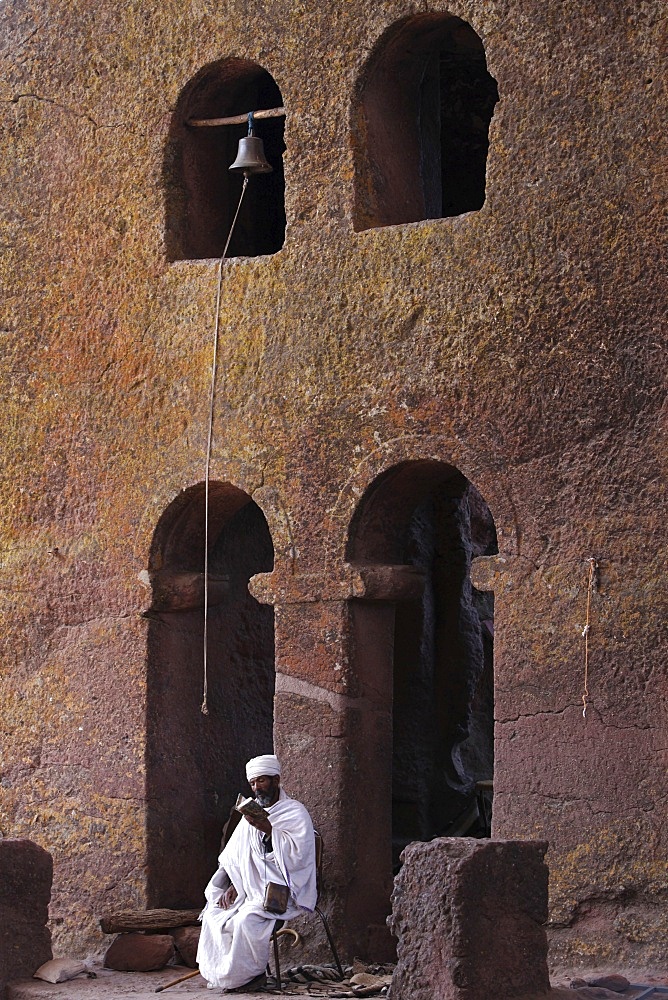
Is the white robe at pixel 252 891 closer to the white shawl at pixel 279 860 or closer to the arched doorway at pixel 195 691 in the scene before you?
the white shawl at pixel 279 860

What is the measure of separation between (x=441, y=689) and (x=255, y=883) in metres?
3.14

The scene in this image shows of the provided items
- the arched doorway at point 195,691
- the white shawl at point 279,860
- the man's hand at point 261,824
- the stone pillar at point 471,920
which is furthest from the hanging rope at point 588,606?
the arched doorway at point 195,691

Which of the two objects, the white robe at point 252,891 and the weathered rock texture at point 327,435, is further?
the white robe at point 252,891

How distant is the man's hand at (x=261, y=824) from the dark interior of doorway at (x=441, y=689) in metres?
2.57

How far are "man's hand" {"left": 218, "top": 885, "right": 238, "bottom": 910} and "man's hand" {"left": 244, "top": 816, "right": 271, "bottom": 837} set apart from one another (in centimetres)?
41

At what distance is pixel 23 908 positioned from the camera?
8312 millimetres

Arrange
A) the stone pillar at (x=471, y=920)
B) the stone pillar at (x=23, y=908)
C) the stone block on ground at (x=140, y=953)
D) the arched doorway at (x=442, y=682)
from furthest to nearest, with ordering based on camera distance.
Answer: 1. the arched doorway at (x=442, y=682)
2. the stone block on ground at (x=140, y=953)
3. the stone pillar at (x=23, y=908)
4. the stone pillar at (x=471, y=920)

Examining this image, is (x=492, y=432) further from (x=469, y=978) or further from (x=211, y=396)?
(x=469, y=978)

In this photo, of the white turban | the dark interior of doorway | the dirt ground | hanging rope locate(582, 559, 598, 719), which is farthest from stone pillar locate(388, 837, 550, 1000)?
the dark interior of doorway

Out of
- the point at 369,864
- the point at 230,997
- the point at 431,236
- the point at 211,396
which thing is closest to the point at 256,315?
the point at 211,396

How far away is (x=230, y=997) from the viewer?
7891 millimetres

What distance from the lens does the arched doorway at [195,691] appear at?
30.5 feet

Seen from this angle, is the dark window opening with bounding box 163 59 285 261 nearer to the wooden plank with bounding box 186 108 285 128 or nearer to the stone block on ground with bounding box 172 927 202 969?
the wooden plank with bounding box 186 108 285 128

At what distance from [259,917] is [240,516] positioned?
121 inches
